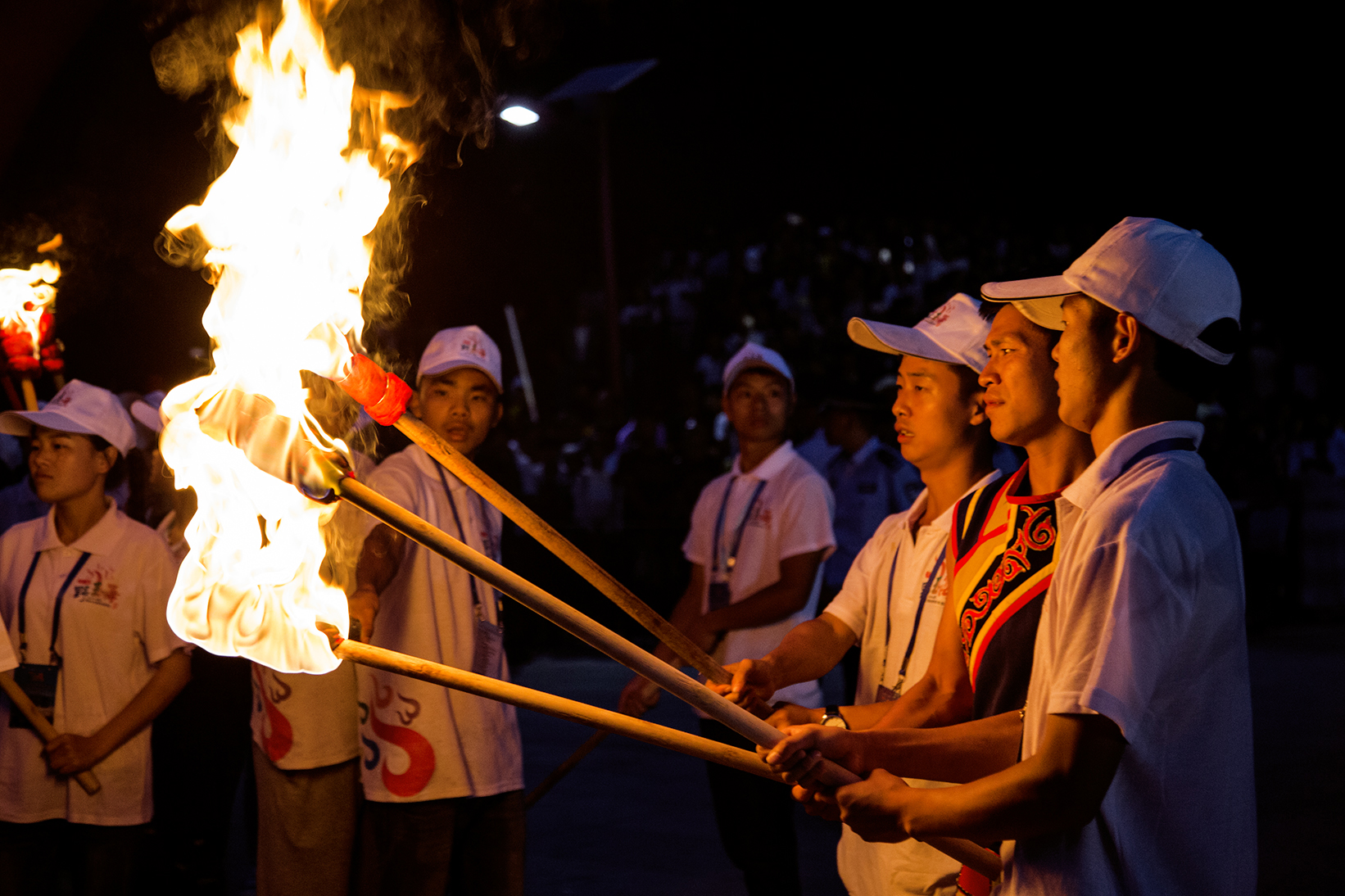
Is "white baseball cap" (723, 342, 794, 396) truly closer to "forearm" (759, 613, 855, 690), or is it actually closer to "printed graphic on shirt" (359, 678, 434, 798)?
"forearm" (759, 613, 855, 690)

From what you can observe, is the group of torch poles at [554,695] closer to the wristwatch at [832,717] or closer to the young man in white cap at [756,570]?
the wristwatch at [832,717]

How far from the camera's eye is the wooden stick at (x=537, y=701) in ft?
6.77

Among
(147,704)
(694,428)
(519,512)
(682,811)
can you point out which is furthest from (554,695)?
(694,428)

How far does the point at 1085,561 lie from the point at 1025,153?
17834mm

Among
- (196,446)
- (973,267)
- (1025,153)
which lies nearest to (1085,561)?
(196,446)

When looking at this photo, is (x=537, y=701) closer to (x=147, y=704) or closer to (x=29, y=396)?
(x=147, y=704)

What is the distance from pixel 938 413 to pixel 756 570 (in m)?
1.36

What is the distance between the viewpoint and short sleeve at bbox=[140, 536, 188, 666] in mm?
3842

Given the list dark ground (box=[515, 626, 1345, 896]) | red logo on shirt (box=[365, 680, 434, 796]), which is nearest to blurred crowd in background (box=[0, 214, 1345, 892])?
red logo on shirt (box=[365, 680, 434, 796])

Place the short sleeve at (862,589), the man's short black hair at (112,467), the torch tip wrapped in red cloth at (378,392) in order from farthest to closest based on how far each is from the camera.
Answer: the man's short black hair at (112,467) < the short sleeve at (862,589) < the torch tip wrapped in red cloth at (378,392)

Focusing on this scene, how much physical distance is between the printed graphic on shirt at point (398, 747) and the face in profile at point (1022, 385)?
201 cm

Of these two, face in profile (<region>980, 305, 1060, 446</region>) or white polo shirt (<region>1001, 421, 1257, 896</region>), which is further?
face in profile (<region>980, 305, 1060, 446</region>)

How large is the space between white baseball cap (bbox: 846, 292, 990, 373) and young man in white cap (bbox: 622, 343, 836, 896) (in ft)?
3.59

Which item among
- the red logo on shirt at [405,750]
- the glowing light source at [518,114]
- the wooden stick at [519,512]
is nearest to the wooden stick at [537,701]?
the wooden stick at [519,512]
